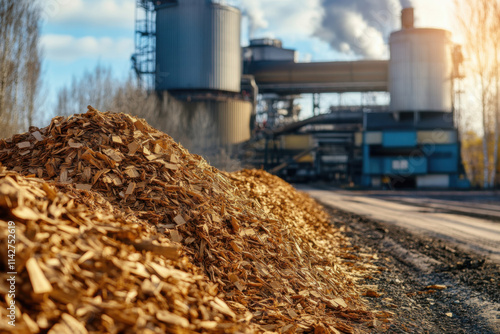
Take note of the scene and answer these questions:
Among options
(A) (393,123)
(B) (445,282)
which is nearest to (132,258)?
(B) (445,282)

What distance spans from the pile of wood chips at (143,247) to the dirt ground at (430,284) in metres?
0.58

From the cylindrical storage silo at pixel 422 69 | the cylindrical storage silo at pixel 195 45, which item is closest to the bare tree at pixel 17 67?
the cylindrical storage silo at pixel 195 45

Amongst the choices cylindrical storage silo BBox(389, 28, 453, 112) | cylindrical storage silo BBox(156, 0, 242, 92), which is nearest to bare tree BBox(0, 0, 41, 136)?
cylindrical storage silo BBox(156, 0, 242, 92)

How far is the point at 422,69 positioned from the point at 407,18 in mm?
5044

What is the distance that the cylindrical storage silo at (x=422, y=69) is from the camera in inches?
1635

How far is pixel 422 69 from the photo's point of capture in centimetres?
4184

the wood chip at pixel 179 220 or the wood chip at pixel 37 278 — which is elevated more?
the wood chip at pixel 179 220

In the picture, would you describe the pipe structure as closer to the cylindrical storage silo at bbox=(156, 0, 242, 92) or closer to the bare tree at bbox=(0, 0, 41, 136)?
the cylindrical storage silo at bbox=(156, 0, 242, 92)

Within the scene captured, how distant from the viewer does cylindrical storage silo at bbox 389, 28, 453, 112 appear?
41531 mm

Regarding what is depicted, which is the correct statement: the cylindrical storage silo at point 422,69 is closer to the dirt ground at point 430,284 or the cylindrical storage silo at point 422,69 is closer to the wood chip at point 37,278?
the dirt ground at point 430,284

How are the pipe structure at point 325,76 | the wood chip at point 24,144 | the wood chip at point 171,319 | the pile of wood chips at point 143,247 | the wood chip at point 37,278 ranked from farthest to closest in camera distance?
the pipe structure at point 325,76 → the wood chip at point 24,144 → the wood chip at point 171,319 → the pile of wood chips at point 143,247 → the wood chip at point 37,278

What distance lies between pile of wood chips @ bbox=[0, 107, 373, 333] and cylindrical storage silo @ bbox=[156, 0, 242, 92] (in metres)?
35.6

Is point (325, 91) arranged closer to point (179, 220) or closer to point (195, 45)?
point (195, 45)

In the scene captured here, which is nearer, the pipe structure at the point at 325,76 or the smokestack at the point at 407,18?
the smokestack at the point at 407,18
